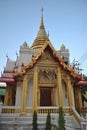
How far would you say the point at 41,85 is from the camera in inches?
510

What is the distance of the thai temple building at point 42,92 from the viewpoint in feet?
33.3

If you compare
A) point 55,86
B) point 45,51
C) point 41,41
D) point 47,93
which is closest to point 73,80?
point 55,86

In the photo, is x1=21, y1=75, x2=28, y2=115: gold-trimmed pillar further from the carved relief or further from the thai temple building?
the carved relief

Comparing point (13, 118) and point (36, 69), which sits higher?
point (36, 69)

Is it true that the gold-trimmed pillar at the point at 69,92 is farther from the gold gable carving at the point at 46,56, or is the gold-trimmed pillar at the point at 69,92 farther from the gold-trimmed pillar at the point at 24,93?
the gold-trimmed pillar at the point at 24,93

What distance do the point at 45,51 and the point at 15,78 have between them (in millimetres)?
3511

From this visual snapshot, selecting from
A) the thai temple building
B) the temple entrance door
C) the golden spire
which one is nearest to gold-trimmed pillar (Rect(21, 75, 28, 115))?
the thai temple building

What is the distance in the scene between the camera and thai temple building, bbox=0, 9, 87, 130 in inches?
399

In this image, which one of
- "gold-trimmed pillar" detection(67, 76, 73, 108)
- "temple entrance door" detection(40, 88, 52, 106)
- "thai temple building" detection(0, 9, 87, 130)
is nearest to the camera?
"thai temple building" detection(0, 9, 87, 130)

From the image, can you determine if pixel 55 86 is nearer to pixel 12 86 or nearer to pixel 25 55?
pixel 12 86

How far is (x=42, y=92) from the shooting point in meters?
13.8

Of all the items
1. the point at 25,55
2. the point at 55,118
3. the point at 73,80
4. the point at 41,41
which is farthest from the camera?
the point at 41,41

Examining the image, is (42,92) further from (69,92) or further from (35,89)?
(69,92)

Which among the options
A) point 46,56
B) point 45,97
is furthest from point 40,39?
point 45,97
